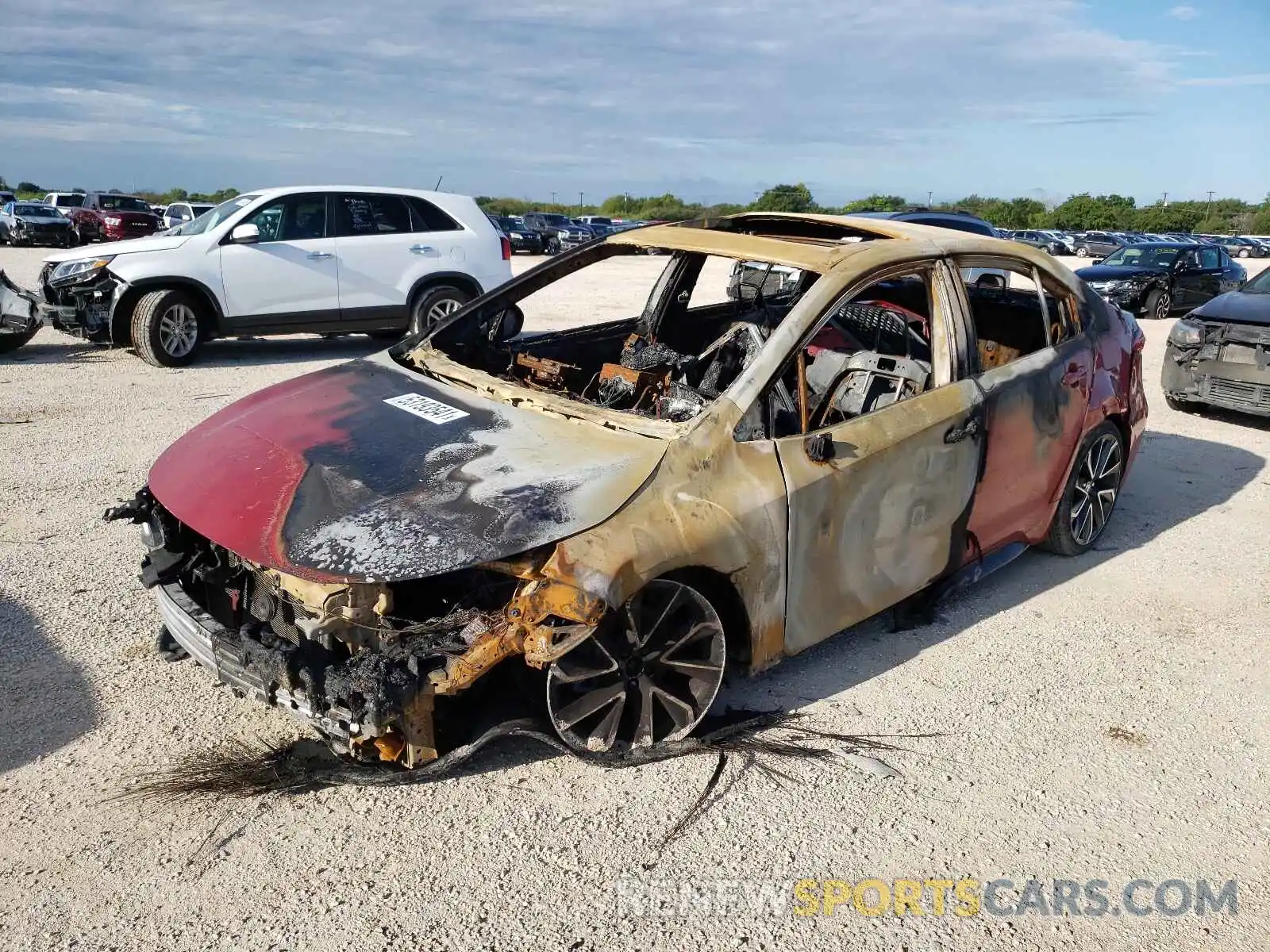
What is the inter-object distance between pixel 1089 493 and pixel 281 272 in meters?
8.16

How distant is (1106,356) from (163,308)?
861 centimetres

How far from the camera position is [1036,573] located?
522 centimetres

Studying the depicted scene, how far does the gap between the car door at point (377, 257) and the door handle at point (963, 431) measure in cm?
808

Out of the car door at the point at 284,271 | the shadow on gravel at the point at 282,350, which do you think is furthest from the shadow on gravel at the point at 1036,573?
the car door at the point at 284,271

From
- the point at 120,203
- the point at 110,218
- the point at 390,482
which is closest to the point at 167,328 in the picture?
the point at 390,482

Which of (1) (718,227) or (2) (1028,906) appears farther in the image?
(1) (718,227)

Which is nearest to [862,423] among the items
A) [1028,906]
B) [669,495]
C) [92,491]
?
[669,495]

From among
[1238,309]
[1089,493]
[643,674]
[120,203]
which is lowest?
[643,674]

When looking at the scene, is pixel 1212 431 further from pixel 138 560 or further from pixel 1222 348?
pixel 138 560

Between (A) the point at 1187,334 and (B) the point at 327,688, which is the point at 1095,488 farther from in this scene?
(A) the point at 1187,334

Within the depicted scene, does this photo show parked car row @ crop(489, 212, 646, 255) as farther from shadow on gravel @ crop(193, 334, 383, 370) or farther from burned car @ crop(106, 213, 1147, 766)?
burned car @ crop(106, 213, 1147, 766)

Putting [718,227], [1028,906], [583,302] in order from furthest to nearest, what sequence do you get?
[583,302] → [718,227] → [1028,906]

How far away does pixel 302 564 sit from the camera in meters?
2.99

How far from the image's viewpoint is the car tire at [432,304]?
36.6 ft
